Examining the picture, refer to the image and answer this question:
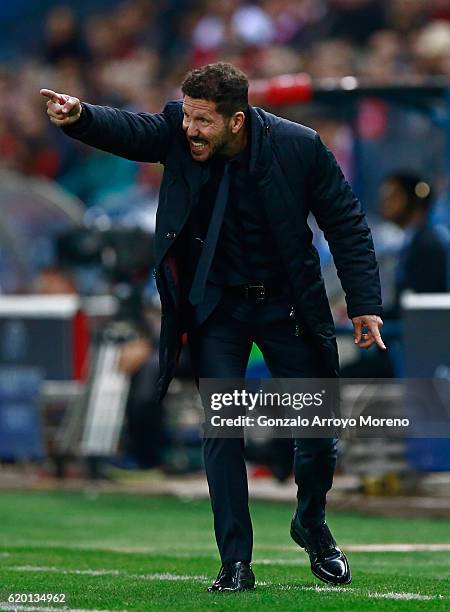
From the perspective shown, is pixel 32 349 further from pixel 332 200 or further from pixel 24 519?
pixel 332 200

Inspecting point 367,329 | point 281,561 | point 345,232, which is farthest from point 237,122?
point 281,561

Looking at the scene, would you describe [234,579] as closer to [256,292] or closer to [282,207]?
[256,292]

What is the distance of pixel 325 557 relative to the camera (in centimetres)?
653

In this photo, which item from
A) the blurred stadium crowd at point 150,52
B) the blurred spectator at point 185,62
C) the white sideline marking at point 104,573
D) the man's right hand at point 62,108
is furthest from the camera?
the blurred stadium crowd at point 150,52

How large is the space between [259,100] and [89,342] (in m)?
2.44

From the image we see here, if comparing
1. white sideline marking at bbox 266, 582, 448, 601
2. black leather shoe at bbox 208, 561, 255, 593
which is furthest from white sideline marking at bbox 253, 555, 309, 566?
black leather shoe at bbox 208, 561, 255, 593

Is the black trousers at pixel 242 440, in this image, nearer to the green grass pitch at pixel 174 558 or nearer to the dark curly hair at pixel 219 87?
the green grass pitch at pixel 174 558

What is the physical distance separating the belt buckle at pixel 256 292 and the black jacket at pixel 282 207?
0.42ft

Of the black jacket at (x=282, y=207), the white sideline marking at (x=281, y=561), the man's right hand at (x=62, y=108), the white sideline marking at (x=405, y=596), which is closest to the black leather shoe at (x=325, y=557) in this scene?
the white sideline marking at (x=405, y=596)

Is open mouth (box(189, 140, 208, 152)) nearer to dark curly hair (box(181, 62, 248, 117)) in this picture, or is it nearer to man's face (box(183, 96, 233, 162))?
man's face (box(183, 96, 233, 162))

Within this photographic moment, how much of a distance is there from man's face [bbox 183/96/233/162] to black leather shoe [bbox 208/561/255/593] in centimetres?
150

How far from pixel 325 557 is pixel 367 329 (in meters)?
0.91

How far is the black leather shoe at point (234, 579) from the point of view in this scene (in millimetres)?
6199

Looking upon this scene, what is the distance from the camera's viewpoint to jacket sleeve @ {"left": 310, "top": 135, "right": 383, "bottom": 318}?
633 cm
